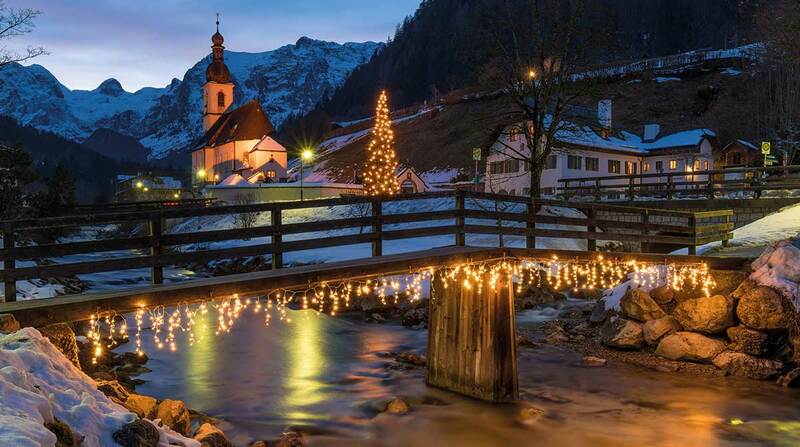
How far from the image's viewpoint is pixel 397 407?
11875 mm

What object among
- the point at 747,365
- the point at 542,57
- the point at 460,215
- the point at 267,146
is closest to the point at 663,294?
the point at 747,365

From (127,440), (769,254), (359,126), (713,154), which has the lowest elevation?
(127,440)

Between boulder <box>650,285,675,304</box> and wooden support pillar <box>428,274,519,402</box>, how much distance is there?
5.78 m

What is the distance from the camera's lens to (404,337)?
18.2 m

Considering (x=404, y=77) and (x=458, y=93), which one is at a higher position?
(x=404, y=77)

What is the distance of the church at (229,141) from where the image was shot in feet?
275

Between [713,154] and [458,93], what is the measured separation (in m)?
60.1

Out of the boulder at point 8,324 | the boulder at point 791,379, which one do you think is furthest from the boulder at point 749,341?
the boulder at point 8,324

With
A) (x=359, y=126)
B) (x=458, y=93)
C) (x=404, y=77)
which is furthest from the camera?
(x=404, y=77)

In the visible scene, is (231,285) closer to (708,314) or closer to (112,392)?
(112,392)

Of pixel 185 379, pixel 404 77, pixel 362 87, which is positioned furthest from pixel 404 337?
pixel 362 87

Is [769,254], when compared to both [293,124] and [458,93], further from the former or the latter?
[293,124]

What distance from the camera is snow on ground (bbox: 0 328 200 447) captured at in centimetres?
477

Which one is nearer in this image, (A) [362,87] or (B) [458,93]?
(B) [458,93]
